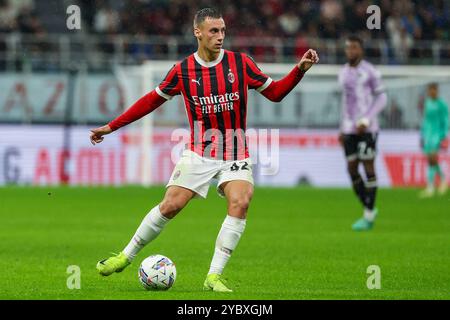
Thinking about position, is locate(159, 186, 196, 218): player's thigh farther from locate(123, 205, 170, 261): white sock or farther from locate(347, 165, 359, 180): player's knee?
locate(347, 165, 359, 180): player's knee

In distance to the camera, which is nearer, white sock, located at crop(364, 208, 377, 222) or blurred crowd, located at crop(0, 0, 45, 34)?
white sock, located at crop(364, 208, 377, 222)

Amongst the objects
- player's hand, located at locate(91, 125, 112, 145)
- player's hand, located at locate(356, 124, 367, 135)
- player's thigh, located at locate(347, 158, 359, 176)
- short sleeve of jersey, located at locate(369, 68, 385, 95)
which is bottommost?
player's thigh, located at locate(347, 158, 359, 176)

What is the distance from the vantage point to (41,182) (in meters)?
24.0

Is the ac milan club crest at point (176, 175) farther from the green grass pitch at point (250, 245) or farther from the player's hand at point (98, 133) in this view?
the green grass pitch at point (250, 245)

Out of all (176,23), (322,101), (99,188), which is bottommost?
(99,188)

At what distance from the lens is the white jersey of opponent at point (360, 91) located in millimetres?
14609

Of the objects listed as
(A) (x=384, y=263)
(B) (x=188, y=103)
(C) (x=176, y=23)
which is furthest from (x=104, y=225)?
(C) (x=176, y=23)

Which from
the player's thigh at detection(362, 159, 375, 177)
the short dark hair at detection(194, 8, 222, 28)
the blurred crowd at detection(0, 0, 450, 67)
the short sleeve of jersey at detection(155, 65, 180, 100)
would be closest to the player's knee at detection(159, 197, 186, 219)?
the short sleeve of jersey at detection(155, 65, 180, 100)

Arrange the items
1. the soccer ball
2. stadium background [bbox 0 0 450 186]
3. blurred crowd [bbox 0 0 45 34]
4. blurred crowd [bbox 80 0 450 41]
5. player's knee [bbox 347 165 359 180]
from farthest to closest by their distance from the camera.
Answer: blurred crowd [bbox 80 0 450 41] → blurred crowd [bbox 0 0 45 34] → stadium background [bbox 0 0 450 186] → player's knee [bbox 347 165 359 180] → the soccer ball

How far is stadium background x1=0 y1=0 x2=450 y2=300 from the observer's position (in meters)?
17.5

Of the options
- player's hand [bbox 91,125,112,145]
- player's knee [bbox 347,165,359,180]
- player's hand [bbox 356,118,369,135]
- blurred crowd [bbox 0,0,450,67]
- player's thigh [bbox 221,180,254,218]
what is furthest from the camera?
blurred crowd [bbox 0,0,450,67]

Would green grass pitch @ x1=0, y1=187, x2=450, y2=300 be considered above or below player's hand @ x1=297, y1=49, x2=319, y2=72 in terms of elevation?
below
